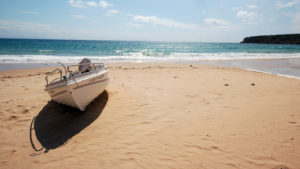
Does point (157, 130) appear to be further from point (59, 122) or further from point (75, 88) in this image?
point (59, 122)

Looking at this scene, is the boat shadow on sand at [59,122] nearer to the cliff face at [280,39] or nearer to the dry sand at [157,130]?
the dry sand at [157,130]

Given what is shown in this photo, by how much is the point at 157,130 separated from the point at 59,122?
281 centimetres

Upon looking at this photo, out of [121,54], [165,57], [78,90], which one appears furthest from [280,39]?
[78,90]

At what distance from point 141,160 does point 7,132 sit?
3.63 m

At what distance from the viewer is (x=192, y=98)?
571 centimetres

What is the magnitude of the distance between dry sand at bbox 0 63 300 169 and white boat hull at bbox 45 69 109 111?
460mm

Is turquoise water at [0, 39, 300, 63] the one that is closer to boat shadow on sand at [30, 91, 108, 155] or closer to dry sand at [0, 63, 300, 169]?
dry sand at [0, 63, 300, 169]

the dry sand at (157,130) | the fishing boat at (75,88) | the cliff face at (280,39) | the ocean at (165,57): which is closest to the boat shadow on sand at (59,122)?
the dry sand at (157,130)

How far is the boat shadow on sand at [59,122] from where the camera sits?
3.69 meters

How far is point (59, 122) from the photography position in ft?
14.5

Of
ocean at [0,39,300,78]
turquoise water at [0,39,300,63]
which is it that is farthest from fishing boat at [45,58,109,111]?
turquoise water at [0,39,300,63]

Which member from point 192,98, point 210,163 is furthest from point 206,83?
point 210,163

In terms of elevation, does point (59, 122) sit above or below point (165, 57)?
below

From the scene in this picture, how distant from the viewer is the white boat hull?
4051 mm
